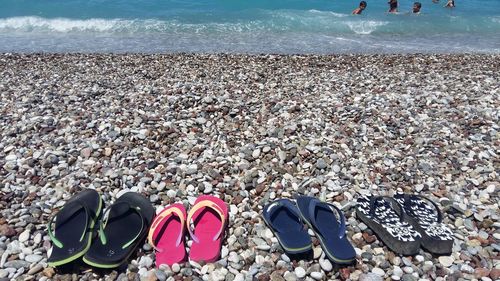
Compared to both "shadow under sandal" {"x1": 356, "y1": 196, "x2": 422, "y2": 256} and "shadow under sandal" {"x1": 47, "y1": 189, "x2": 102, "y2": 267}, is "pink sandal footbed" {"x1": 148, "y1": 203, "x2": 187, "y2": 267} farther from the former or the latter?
"shadow under sandal" {"x1": 356, "y1": 196, "x2": 422, "y2": 256}

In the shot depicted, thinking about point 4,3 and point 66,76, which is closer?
point 66,76

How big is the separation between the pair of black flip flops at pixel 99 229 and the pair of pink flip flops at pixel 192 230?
172 millimetres

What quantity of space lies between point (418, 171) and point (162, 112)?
4163 millimetres

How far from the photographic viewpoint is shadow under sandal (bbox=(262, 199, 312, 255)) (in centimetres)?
346

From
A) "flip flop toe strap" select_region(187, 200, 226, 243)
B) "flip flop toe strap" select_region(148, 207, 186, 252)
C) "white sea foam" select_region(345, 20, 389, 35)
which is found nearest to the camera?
"flip flop toe strap" select_region(148, 207, 186, 252)

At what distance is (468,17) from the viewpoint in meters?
20.5

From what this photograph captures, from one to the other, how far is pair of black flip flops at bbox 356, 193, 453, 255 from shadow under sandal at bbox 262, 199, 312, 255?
2.37ft

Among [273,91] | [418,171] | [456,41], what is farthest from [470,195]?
[456,41]

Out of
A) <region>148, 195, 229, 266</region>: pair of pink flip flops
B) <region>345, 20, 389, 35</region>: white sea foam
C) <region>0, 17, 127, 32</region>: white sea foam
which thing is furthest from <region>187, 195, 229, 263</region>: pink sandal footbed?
<region>345, 20, 389, 35</region>: white sea foam

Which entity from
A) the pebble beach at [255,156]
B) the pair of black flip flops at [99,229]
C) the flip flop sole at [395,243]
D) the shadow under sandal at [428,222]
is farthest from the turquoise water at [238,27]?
the flip flop sole at [395,243]

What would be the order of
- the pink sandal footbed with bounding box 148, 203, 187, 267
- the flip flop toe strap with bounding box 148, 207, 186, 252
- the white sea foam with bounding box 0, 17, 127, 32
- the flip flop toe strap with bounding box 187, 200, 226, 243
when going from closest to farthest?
the pink sandal footbed with bounding box 148, 203, 187, 267 → the flip flop toe strap with bounding box 148, 207, 186, 252 → the flip flop toe strap with bounding box 187, 200, 226, 243 → the white sea foam with bounding box 0, 17, 127, 32

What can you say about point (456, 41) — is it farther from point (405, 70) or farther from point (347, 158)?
point (347, 158)

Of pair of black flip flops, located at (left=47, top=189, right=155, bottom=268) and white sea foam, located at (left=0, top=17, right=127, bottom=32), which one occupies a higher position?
white sea foam, located at (left=0, top=17, right=127, bottom=32)

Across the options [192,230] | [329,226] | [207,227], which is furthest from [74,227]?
[329,226]
